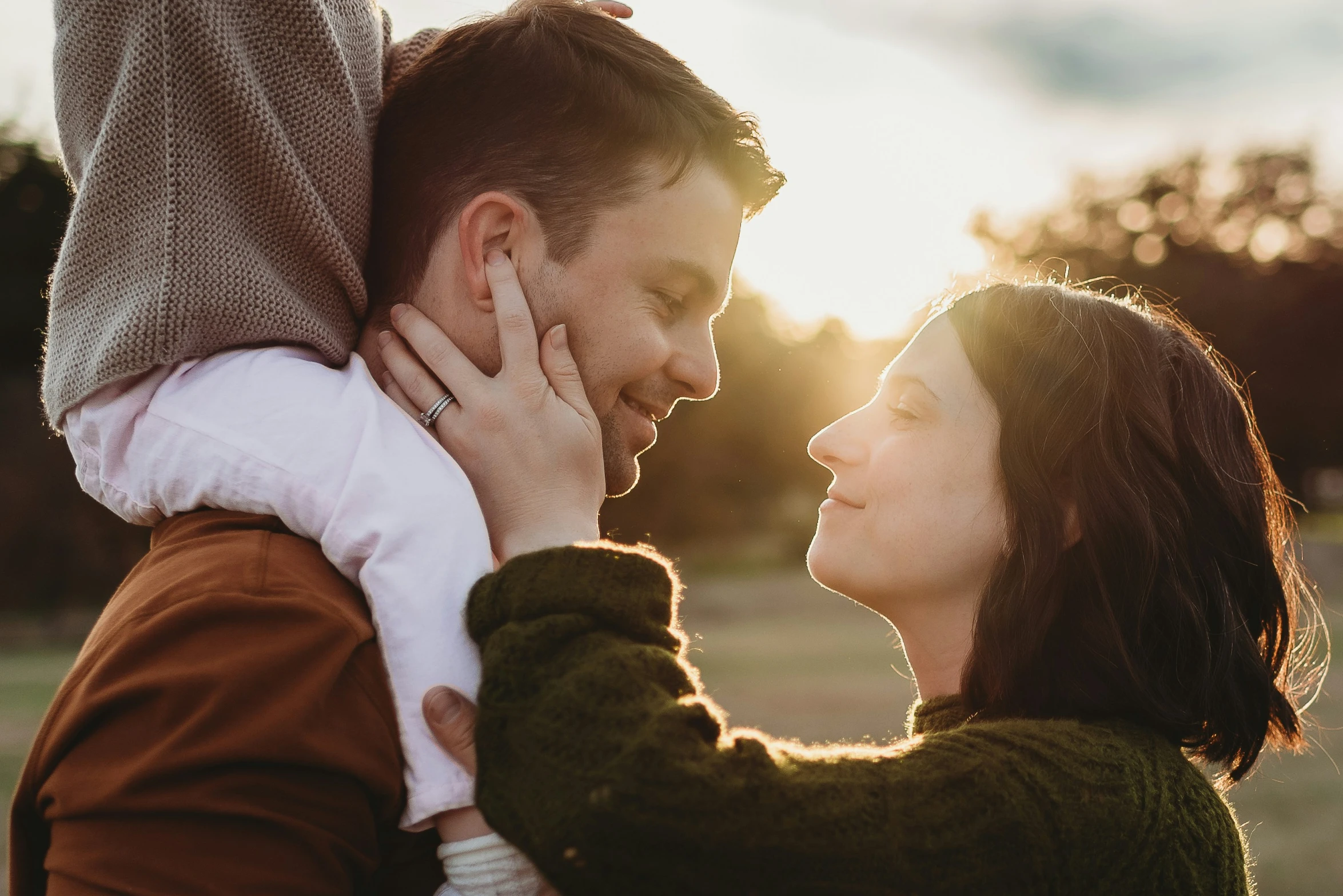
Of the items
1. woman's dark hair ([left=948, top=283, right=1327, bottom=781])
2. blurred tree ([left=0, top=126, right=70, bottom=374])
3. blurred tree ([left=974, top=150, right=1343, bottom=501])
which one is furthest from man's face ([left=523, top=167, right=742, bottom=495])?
blurred tree ([left=974, top=150, right=1343, bottom=501])

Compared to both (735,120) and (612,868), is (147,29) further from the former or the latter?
(612,868)

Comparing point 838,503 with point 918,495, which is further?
point 838,503

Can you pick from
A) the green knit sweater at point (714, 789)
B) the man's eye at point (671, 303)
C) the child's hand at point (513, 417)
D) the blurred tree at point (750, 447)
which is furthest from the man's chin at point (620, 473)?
the blurred tree at point (750, 447)

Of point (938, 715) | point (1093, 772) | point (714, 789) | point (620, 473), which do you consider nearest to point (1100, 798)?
point (1093, 772)

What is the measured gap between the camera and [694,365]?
2.42 m

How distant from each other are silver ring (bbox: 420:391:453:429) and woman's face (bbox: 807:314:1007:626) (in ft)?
2.94

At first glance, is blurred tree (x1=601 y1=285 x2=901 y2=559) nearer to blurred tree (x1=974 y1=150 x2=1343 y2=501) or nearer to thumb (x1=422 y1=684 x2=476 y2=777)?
blurred tree (x1=974 y1=150 x2=1343 y2=501)

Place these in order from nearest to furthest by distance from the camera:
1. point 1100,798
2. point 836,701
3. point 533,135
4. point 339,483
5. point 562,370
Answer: point 339,483, point 1100,798, point 562,370, point 533,135, point 836,701

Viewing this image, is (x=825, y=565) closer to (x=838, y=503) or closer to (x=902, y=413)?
(x=838, y=503)

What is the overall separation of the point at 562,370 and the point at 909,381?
0.85m

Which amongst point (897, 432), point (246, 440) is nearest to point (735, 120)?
point (897, 432)

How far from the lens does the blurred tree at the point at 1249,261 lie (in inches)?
→ 1298

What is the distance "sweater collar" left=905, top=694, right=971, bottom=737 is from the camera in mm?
2402

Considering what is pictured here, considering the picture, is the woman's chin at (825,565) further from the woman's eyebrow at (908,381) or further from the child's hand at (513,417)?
the child's hand at (513,417)
